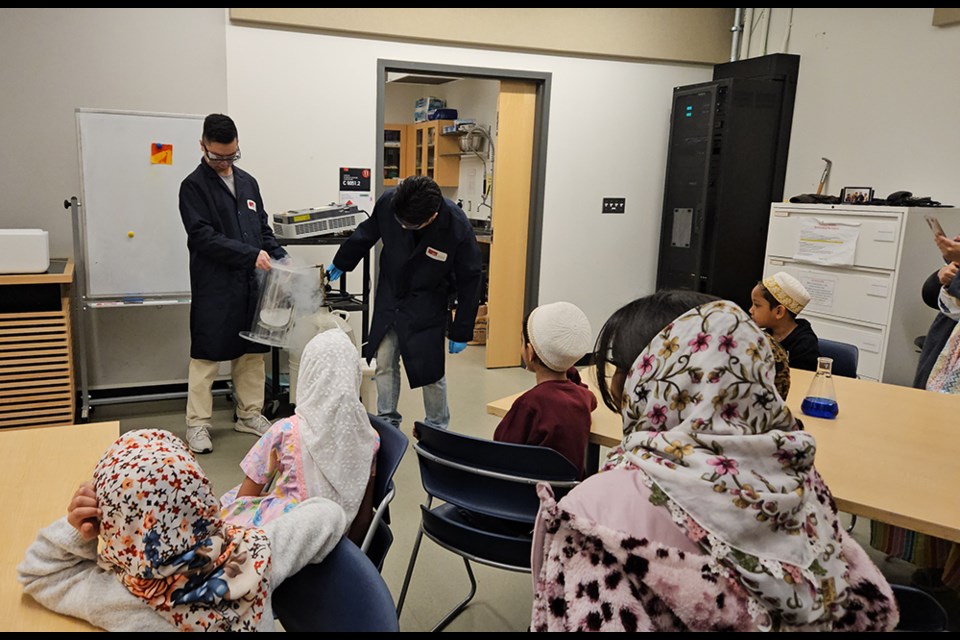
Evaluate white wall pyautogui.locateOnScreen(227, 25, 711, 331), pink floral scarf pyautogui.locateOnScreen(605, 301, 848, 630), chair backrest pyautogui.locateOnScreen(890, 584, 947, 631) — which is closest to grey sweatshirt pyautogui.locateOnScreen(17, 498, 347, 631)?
pink floral scarf pyautogui.locateOnScreen(605, 301, 848, 630)

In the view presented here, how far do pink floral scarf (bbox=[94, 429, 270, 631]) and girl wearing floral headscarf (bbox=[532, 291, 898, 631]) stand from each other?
1.59 ft

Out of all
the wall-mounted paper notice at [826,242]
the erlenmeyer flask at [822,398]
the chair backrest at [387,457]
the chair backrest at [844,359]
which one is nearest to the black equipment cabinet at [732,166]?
the wall-mounted paper notice at [826,242]

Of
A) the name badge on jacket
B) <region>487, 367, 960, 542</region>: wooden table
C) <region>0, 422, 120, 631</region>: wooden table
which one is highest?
the name badge on jacket

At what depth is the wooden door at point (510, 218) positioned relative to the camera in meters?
5.36

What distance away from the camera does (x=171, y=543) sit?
3.47 feet

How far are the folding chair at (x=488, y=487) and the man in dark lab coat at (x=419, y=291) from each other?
1366mm

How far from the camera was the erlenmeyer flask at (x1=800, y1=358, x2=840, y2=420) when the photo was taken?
7.33ft

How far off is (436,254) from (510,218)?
2338mm

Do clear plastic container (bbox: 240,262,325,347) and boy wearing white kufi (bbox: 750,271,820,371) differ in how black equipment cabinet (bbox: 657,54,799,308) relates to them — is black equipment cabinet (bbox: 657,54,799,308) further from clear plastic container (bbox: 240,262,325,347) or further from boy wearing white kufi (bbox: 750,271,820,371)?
clear plastic container (bbox: 240,262,325,347)

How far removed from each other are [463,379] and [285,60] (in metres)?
2.51

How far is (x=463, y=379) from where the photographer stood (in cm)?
532

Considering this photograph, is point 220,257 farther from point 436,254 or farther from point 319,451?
point 319,451

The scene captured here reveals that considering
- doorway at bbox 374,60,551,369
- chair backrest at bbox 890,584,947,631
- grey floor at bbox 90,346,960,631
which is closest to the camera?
chair backrest at bbox 890,584,947,631

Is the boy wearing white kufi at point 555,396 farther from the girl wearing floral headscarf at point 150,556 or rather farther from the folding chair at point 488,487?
the girl wearing floral headscarf at point 150,556
